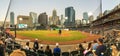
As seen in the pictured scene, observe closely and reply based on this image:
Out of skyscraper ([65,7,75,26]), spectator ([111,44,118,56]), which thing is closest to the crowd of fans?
skyscraper ([65,7,75,26])

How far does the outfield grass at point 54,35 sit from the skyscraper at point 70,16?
29 cm

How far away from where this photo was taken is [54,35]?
300 inches

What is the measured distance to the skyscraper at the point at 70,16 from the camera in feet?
25.5

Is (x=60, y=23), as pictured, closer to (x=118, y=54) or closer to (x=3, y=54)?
(x=3, y=54)

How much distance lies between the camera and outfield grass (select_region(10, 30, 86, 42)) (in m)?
7.53

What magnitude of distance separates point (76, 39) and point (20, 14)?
133cm

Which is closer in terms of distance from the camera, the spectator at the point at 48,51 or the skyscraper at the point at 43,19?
the skyscraper at the point at 43,19

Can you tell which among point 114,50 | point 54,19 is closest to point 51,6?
point 54,19

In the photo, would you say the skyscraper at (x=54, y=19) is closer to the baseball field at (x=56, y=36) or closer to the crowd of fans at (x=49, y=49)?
the baseball field at (x=56, y=36)

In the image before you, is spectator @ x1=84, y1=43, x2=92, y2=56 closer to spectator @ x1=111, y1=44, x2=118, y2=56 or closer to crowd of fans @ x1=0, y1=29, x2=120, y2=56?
crowd of fans @ x1=0, y1=29, x2=120, y2=56

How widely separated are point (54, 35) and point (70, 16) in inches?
25.1

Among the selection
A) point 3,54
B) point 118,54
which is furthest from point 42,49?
point 118,54

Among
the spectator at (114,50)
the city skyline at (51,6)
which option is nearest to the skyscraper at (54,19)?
the city skyline at (51,6)

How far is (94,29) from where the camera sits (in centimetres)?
806
